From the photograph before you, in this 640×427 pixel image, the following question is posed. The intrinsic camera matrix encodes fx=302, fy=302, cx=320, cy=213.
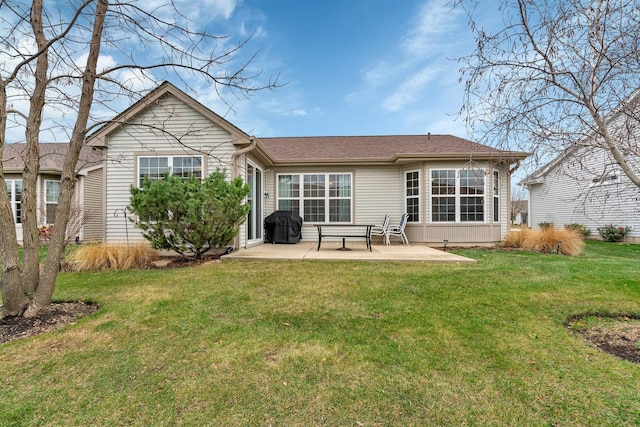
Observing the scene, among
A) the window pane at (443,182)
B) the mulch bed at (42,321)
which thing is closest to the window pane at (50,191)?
the mulch bed at (42,321)

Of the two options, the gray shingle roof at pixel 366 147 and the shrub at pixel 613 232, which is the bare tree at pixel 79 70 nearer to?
the gray shingle roof at pixel 366 147

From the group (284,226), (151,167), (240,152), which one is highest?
(240,152)

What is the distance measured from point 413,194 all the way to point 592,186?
665cm

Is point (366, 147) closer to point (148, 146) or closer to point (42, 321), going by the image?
point (148, 146)

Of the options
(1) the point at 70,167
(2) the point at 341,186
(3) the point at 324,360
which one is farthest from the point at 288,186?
(3) the point at 324,360

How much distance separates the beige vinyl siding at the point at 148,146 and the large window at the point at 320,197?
3.21m

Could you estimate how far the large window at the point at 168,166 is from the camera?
783cm

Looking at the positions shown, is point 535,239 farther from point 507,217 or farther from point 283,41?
point 283,41

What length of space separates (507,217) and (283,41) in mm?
8539

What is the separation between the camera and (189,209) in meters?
5.89

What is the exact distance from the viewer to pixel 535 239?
8.66 meters

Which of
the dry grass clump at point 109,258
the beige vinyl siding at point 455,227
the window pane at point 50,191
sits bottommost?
the dry grass clump at point 109,258

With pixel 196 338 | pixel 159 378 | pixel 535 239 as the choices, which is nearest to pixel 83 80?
pixel 196 338

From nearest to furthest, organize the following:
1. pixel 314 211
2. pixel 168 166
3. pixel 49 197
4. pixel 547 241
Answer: pixel 168 166 → pixel 547 241 → pixel 314 211 → pixel 49 197
